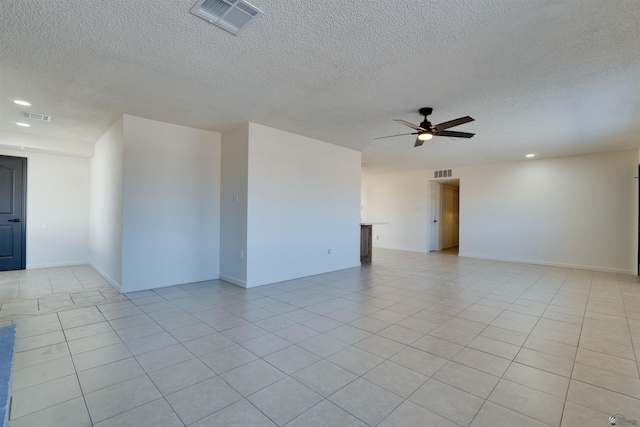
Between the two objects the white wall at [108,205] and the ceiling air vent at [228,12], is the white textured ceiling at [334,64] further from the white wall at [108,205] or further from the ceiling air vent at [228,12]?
the white wall at [108,205]

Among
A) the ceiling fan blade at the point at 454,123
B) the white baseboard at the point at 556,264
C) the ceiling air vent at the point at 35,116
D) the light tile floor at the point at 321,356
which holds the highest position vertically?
the ceiling air vent at the point at 35,116

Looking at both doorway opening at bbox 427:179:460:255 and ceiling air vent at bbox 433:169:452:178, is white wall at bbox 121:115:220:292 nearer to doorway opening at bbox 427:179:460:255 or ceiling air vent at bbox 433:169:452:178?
ceiling air vent at bbox 433:169:452:178

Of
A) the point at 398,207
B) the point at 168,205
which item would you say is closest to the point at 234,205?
the point at 168,205

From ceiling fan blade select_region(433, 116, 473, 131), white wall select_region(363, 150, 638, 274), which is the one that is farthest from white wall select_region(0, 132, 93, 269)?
white wall select_region(363, 150, 638, 274)

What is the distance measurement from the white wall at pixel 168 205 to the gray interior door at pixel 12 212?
3.54 m

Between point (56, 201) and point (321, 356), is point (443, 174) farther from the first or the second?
point (56, 201)

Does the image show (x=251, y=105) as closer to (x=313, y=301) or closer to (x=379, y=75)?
(x=379, y=75)

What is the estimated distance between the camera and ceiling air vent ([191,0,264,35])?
2.01m

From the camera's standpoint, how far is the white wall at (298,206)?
190 inches

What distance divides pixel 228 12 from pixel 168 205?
3.49 meters

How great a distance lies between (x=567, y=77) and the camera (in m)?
2.99

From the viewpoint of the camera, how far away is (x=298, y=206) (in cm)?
545

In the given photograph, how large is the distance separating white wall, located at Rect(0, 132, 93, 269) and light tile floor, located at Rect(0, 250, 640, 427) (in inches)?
72.0

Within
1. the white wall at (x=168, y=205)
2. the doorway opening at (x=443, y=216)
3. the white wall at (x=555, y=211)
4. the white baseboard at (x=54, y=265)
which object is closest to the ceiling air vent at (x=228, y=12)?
the white wall at (x=168, y=205)
